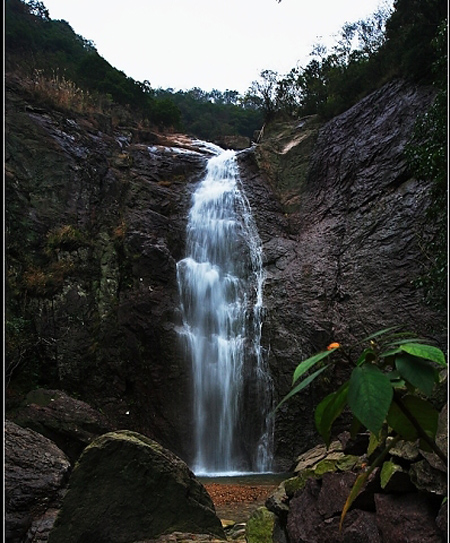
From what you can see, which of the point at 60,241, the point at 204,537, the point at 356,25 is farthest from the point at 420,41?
the point at 204,537

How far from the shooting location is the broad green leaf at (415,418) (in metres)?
0.83

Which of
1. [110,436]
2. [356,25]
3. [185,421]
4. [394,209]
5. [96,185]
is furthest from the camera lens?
[356,25]

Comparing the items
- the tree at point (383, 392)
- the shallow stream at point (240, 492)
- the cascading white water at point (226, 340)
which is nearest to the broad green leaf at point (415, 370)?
the tree at point (383, 392)

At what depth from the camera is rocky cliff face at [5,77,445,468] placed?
1084 centimetres

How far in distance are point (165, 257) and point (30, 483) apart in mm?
8647

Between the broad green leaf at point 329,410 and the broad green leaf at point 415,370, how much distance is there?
104mm

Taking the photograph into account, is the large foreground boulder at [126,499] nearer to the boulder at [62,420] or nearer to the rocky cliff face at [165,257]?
the boulder at [62,420]

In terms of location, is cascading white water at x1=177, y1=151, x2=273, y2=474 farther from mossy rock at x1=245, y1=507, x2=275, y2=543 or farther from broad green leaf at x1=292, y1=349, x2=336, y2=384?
broad green leaf at x1=292, y1=349, x2=336, y2=384

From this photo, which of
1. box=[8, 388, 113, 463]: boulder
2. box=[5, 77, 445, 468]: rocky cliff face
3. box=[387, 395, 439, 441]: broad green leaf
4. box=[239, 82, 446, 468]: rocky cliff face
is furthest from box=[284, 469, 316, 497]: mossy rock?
box=[5, 77, 445, 468]: rocky cliff face

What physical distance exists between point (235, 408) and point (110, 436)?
22.7ft

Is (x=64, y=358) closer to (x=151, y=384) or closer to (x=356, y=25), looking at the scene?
(x=151, y=384)

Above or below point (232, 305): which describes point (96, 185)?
above

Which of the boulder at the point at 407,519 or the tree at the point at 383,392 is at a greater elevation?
the tree at the point at 383,392

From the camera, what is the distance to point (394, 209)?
11.7 m
